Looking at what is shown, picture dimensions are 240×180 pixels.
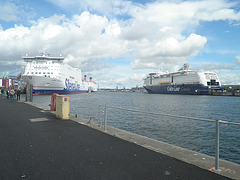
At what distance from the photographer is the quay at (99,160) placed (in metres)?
3.68

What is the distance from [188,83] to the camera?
89.9m

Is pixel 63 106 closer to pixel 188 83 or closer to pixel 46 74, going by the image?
pixel 46 74

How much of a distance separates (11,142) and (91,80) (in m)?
154

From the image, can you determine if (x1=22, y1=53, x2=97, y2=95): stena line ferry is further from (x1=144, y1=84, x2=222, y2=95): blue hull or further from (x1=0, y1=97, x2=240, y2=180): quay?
(x1=144, y1=84, x2=222, y2=95): blue hull

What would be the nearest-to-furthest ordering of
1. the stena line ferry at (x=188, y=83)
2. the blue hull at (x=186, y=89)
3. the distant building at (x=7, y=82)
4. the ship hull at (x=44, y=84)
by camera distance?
the ship hull at (x=44, y=84), the blue hull at (x=186, y=89), the stena line ferry at (x=188, y=83), the distant building at (x=7, y=82)

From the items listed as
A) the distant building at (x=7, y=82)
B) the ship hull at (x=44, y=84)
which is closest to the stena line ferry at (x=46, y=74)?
the ship hull at (x=44, y=84)

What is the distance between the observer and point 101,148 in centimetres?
539

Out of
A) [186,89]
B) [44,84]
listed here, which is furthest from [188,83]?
[44,84]

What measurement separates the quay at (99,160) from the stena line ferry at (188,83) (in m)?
88.0

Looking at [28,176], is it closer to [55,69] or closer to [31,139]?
[31,139]

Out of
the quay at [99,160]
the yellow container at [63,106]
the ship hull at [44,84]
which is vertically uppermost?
the ship hull at [44,84]

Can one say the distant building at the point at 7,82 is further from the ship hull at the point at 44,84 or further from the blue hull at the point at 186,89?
the blue hull at the point at 186,89

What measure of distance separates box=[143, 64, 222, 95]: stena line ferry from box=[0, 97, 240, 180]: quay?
88017 mm

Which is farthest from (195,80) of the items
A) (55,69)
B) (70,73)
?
(55,69)
